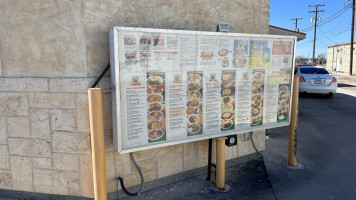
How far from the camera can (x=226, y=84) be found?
11.9ft

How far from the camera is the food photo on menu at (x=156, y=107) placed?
312 centimetres

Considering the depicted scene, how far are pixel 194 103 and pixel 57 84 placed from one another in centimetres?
161

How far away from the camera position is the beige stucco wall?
2.97 m

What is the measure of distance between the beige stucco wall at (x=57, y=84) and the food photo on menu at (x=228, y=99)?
2.94 feet

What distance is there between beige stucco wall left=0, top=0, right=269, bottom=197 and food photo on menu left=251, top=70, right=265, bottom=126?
1242 millimetres

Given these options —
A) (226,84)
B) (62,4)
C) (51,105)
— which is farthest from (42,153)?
(226,84)

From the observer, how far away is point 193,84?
3.39 m

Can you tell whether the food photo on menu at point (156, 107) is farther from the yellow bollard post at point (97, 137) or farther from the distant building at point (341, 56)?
the distant building at point (341, 56)

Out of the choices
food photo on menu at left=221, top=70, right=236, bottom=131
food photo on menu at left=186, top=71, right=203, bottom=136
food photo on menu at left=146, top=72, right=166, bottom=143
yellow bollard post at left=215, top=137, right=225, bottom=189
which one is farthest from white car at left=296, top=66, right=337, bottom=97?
food photo on menu at left=146, top=72, right=166, bottom=143

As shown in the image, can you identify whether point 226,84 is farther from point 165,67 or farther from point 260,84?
point 165,67

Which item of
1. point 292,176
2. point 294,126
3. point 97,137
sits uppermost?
point 97,137

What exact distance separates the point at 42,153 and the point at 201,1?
2.78m

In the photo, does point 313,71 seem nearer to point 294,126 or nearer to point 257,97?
Result: point 294,126

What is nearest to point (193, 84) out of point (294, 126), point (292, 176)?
point (294, 126)
